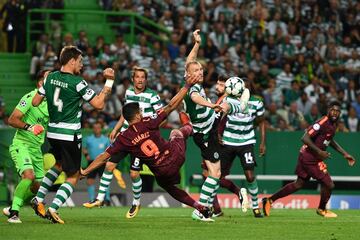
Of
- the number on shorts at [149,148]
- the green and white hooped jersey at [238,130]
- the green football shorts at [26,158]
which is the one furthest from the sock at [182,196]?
the green and white hooped jersey at [238,130]

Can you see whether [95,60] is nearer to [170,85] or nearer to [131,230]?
[170,85]

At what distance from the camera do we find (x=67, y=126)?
54.5ft

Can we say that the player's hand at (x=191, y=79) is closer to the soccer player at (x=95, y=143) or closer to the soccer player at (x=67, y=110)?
the soccer player at (x=67, y=110)

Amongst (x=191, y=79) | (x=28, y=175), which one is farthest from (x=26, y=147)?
(x=191, y=79)

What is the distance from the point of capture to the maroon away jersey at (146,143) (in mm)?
16438

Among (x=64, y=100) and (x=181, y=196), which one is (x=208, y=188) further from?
(x=64, y=100)

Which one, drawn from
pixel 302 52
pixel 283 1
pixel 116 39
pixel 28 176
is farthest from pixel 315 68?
pixel 28 176

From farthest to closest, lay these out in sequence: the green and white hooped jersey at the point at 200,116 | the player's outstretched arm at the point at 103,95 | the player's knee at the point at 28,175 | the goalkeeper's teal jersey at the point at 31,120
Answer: the green and white hooped jersey at the point at 200,116 → the goalkeeper's teal jersey at the point at 31,120 → the player's knee at the point at 28,175 → the player's outstretched arm at the point at 103,95

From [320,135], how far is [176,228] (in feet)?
18.1

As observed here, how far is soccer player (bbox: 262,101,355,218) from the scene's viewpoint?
2080cm

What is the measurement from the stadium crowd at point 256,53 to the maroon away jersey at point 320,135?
29.6 ft

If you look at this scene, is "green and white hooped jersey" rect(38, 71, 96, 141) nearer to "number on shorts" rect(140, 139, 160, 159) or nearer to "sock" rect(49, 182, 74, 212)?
"sock" rect(49, 182, 74, 212)

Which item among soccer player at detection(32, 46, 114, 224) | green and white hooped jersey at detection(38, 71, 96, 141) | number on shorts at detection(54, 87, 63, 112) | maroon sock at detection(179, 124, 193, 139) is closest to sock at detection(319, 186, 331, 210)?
maroon sock at detection(179, 124, 193, 139)

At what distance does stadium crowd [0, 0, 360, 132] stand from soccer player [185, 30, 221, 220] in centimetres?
1059
